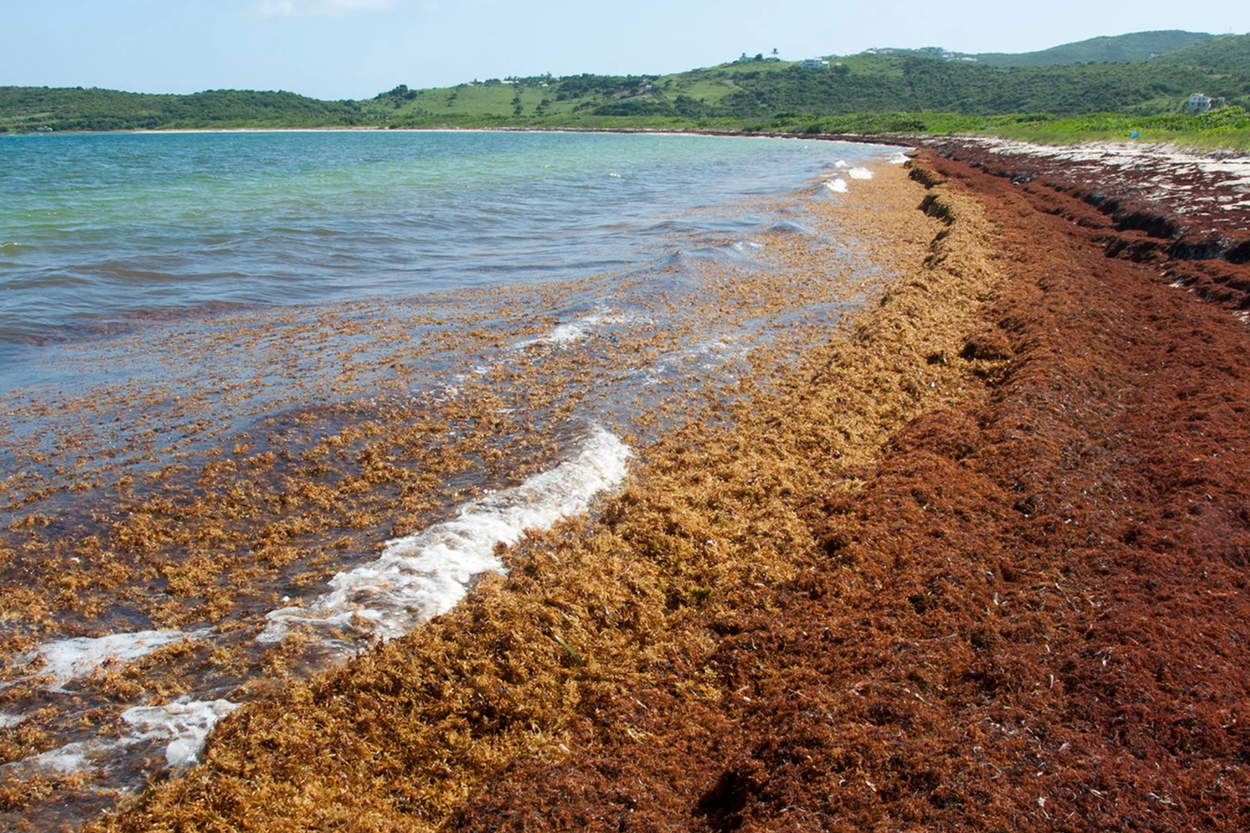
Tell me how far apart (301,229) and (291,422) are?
Result: 47.0 feet

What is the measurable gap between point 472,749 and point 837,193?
85.7 feet

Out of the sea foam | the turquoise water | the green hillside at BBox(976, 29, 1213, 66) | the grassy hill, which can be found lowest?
the sea foam

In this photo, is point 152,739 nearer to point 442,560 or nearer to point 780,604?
point 442,560

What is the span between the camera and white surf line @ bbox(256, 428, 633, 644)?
14.1ft

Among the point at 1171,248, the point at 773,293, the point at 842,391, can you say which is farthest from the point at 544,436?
the point at 1171,248

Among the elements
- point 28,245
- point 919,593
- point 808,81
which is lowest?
point 919,593

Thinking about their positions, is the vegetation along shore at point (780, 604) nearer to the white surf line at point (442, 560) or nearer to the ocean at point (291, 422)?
the ocean at point (291, 422)

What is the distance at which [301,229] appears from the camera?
62.5 ft

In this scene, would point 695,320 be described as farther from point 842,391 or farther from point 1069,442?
point 1069,442

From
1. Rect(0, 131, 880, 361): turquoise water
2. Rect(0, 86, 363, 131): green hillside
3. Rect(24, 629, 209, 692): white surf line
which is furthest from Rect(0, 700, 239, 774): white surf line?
Rect(0, 86, 363, 131): green hillside

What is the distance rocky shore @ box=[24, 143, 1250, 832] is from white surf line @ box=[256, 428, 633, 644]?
9.7 inches

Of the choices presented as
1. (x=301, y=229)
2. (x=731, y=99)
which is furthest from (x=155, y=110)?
(x=301, y=229)

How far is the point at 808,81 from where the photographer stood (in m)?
138

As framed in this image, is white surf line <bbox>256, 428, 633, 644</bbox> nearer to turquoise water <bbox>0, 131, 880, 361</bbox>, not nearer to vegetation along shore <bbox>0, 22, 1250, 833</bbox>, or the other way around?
vegetation along shore <bbox>0, 22, 1250, 833</bbox>
